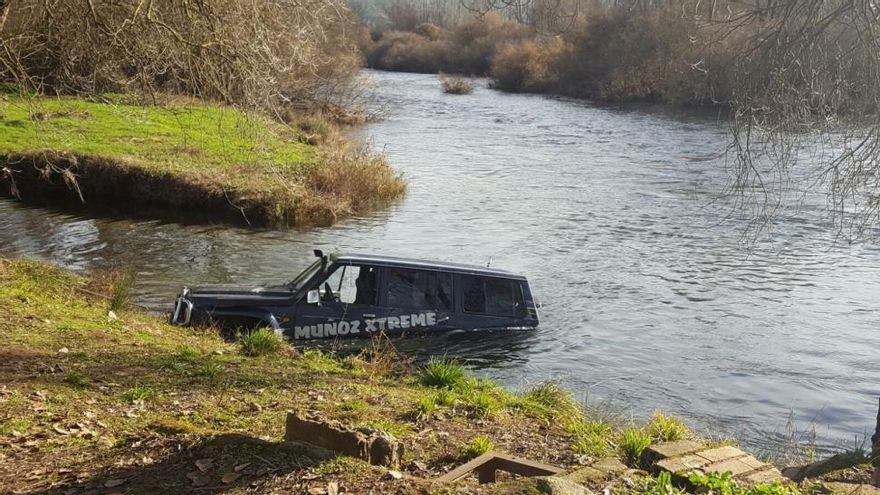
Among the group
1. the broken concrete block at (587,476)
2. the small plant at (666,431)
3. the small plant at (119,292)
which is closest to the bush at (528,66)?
the small plant at (119,292)

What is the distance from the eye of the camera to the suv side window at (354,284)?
1460cm

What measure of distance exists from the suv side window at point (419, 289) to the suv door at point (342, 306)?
0.30m

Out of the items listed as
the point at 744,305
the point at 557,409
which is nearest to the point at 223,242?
the point at 744,305

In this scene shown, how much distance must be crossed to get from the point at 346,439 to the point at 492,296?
33.8 ft

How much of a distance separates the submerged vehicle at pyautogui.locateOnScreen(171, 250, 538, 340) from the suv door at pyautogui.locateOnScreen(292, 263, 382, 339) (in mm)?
15

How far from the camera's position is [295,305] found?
46.2ft

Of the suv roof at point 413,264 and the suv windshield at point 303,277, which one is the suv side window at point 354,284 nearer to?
the suv roof at point 413,264

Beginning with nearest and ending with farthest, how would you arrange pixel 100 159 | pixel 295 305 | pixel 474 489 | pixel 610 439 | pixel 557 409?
pixel 474 489, pixel 610 439, pixel 557 409, pixel 295 305, pixel 100 159

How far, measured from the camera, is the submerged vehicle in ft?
44.9

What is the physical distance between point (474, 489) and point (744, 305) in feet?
49.5

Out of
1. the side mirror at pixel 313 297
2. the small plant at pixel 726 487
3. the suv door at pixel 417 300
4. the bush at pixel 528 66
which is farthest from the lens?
the bush at pixel 528 66

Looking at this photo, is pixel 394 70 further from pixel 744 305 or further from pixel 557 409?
pixel 557 409

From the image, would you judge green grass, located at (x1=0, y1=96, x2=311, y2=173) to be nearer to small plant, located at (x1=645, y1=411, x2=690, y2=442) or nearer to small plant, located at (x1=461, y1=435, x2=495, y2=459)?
small plant, located at (x1=645, y1=411, x2=690, y2=442)

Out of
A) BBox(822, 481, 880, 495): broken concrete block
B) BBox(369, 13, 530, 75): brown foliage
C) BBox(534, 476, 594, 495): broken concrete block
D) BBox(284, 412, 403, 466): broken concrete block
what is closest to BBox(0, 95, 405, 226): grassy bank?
BBox(284, 412, 403, 466): broken concrete block
